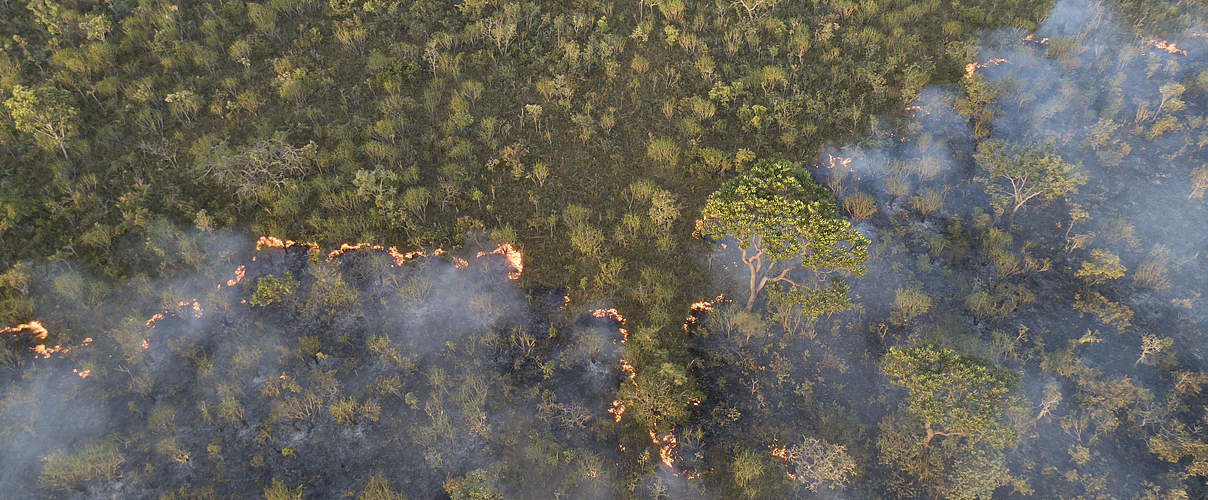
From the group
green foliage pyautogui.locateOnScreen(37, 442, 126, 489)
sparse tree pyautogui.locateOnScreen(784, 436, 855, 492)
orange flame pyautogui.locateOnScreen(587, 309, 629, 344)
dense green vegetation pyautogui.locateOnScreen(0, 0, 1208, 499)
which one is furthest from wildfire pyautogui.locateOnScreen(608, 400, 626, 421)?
green foliage pyautogui.locateOnScreen(37, 442, 126, 489)

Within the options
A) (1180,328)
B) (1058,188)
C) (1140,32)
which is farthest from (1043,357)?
(1140,32)

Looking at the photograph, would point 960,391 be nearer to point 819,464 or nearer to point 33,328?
point 819,464

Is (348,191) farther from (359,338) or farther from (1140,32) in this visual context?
(1140,32)

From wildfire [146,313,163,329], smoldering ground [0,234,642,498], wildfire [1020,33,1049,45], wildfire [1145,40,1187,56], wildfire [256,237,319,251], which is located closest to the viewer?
smoldering ground [0,234,642,498]

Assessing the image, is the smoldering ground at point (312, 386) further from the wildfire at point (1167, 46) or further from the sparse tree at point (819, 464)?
the wildfire at point (1167, 46)

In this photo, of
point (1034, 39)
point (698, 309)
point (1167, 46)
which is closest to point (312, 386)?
point (698, 309)

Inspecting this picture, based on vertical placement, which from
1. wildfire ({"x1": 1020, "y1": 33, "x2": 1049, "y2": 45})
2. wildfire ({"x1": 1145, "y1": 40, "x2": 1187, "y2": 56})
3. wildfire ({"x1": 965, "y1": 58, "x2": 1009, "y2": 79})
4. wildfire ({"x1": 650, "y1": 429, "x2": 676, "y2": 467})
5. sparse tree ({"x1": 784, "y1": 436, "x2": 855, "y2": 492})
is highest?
wildfire ({"x1": 1145, "y1": 40, "x2": 1187, "y2": 56})

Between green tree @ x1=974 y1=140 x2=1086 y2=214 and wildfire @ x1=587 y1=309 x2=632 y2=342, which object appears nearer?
wildfire @ x1=587 y1=309 x2=632 y2=342

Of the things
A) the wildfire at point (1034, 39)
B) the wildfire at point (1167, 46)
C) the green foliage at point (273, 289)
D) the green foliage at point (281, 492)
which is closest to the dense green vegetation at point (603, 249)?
the green foliage at point (281, 492)

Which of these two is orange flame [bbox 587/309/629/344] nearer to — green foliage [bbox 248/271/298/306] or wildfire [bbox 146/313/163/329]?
green foliage [bbox 248/271/298/306]
